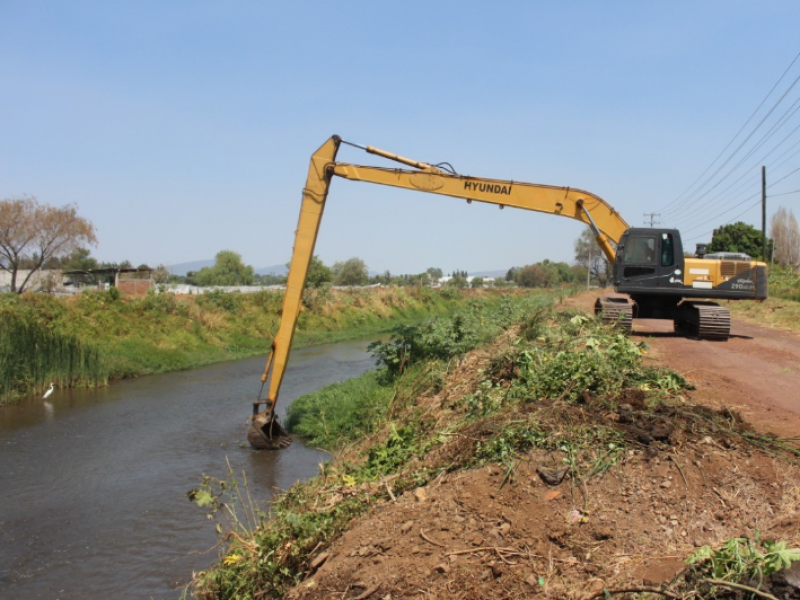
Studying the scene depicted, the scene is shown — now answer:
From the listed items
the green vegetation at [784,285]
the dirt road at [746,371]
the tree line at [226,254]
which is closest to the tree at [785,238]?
the tree line at [226,254]

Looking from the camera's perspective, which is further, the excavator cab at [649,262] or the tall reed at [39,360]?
the tall reed at [39,360]

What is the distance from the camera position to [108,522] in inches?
356

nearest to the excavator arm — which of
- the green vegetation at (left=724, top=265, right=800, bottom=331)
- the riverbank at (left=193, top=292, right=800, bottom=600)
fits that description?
the riverbank at (left=193, top=292, right=800, bottom=600)

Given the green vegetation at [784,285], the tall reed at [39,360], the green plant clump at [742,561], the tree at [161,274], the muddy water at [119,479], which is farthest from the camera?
the tree at [161,274]

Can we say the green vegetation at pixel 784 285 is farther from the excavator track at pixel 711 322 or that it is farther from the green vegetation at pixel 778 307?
the excavator track at pixel 711 322

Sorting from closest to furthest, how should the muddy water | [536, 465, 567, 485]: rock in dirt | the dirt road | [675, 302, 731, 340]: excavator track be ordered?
[536, 465, 567, 485]: rock in dirt → the dirt road → the muddy water → [675, 302, 731, 340]: excavator track

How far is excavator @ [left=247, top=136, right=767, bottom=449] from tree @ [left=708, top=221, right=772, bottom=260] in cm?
4082

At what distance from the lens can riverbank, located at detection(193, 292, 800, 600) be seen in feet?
14.3

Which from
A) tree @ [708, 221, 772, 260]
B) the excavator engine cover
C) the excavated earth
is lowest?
the excavator engine cover

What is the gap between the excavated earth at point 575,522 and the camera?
14.5 feet

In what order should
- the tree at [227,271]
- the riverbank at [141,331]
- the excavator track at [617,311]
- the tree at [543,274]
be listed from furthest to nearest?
the tree at [543,274] < the tree at [227,271] < the riverbank at [141,331] < the excavator track at [617,311]

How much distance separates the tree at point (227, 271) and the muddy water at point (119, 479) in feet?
205

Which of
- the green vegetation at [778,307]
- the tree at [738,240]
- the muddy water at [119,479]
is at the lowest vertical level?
the muddy water at [119,479]

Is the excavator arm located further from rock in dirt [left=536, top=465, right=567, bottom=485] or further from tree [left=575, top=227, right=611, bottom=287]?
tree [left=575, top=227, right=611, bottom=287]
